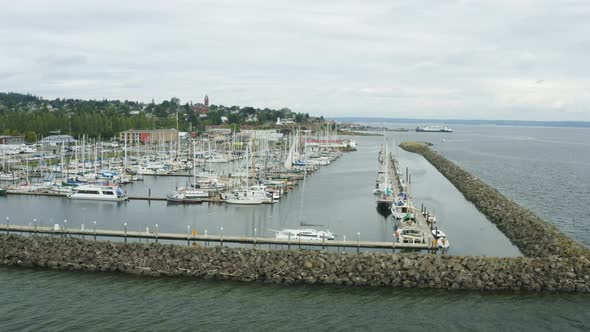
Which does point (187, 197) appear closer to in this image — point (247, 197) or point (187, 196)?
point (187, 196)

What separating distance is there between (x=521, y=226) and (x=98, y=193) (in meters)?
22.4

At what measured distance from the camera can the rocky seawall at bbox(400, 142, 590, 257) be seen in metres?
18.9

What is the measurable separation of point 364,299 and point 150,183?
26.8 m

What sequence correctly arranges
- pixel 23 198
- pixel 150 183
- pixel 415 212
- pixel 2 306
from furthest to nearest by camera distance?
1. pixel 150 183
2. pixel 23 198
3. pixel 415 212
4. pixel 2 306

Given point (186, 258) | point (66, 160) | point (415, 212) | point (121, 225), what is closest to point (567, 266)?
point (415, 212)

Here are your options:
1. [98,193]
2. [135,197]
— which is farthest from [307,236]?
[98,193]

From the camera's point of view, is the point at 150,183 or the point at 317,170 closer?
the point at 150,183

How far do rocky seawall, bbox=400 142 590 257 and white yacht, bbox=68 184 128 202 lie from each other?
1987 cm

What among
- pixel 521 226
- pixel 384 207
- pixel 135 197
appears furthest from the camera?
pixel 135 197

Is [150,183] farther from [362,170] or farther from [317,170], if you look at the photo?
[362,170]

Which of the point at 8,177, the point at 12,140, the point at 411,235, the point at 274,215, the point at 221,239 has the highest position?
the point at 12,140

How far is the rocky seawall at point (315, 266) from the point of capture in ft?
52.5

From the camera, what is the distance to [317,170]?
5009 centimetres

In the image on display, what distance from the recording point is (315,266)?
16578 millimetres
